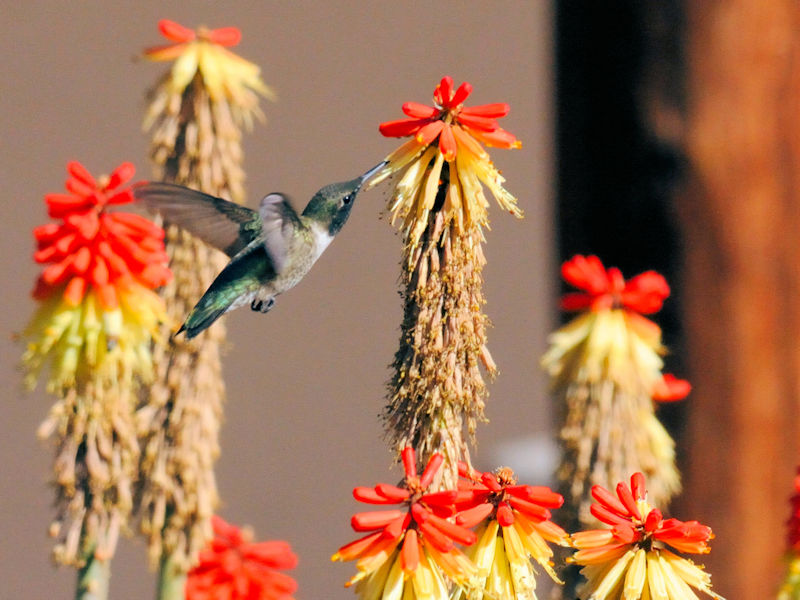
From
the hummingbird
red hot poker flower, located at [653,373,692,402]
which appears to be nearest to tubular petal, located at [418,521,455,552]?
the hummingbird

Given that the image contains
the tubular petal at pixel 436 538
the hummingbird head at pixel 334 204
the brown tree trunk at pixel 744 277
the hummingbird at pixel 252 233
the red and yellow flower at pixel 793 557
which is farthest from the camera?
the brown tree trunk at pixel 744 277

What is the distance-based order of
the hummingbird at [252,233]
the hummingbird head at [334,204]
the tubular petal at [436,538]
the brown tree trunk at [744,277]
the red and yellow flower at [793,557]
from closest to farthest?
the tubular petal at [436,538] → the red and yellow flower at [793,557] → the hummingbird at [252,233] → the hummingbird head at [334,204] → the brown tree trunk at [744,277]

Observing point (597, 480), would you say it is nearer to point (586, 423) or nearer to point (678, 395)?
point (586, 423)

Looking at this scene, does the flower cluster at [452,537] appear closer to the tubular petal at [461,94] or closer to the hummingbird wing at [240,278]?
the tubular petal at [461,94]

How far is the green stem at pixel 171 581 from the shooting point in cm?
167

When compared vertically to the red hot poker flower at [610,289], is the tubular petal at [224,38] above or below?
above

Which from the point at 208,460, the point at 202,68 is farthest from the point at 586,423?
the point at 202,68

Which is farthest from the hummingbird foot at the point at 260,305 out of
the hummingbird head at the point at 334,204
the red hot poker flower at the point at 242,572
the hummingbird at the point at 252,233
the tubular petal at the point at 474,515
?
the tubular petal at the point at 474,515

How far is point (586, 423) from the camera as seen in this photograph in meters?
1.64

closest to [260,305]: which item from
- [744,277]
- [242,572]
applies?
[242,572]

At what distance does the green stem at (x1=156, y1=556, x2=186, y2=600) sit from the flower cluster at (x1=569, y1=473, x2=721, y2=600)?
2.29ft

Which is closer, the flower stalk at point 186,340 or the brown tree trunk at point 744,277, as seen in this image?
the flower stalk at point 186,340

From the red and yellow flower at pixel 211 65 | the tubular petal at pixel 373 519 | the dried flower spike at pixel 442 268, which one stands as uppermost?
the red and yellow flower at pixel 211 65

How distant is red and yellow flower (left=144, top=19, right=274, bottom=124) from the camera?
66.7 inches
